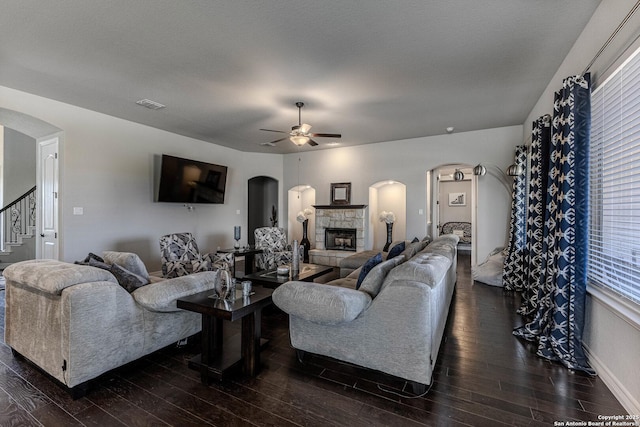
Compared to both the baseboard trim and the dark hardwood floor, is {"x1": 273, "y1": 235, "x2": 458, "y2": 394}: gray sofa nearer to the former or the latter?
the dark hardwood floor

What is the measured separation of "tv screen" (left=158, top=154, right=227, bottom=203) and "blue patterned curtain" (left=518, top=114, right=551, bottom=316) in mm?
5600

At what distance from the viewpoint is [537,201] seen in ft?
11.8

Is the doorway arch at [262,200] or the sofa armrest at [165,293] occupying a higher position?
the doorway arch at [262,200]

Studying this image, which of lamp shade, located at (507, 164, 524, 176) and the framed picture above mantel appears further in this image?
the framed picture above mantel

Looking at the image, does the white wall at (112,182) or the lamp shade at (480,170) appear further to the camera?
the lamp shade at (480,170)

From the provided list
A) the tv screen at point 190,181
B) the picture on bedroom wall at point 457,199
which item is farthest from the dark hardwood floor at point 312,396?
the picture on bedroom wall at point 457,199

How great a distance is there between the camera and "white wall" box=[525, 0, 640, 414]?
188 cm

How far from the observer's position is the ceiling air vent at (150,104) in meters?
4.30

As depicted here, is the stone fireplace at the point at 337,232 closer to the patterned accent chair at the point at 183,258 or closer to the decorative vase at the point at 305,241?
the decorative vase at the point at 305,241

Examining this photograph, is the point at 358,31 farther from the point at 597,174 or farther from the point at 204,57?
the point at 597,174

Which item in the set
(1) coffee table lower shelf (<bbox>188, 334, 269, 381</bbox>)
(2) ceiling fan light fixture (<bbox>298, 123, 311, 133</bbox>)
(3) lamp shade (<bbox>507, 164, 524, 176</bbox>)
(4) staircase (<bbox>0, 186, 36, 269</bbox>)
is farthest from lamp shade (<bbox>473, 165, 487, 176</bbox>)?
(4) staircase (<bbox>0, 186, 36, 269</bbox>)

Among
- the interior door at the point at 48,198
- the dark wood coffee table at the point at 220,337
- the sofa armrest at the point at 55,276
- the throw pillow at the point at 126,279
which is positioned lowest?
the dark wood coffee table at the point at 220,337

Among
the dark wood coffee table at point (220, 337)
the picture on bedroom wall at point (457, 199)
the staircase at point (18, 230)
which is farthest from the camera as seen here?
the picture on bedroom wall at point (457, 199)

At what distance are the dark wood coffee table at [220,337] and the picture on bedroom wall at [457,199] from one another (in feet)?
29.5
